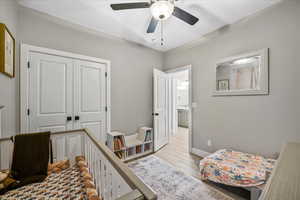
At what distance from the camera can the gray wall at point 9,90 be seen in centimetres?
138

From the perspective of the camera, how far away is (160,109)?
10.4 feet

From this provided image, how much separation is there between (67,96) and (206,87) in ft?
8.92

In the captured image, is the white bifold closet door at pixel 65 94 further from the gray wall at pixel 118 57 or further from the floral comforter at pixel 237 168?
the floral comforter at pixel 237 168

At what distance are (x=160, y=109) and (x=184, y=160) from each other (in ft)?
4.16

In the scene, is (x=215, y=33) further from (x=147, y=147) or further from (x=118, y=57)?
(x=147, y=147)

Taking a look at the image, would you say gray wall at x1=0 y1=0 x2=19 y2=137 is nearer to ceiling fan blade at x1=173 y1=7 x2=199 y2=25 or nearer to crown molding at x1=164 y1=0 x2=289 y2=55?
ceiling fan blade at x1=173 y1=7 x2=199 y2=25

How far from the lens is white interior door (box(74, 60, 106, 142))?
2281 mm

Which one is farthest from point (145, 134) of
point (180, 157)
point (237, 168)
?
point (237, 168)

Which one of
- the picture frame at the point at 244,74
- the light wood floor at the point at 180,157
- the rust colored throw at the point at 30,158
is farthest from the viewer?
the light wood floor at the point at 180,157

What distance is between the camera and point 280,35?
5.80 feet

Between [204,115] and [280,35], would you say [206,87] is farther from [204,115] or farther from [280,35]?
[280,35]

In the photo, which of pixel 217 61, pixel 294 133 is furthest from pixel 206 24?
pixel 294 133

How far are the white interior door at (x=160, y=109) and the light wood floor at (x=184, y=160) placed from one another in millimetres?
218

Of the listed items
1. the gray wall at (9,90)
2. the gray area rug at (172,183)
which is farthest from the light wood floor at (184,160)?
the gray wall at (9,90)
